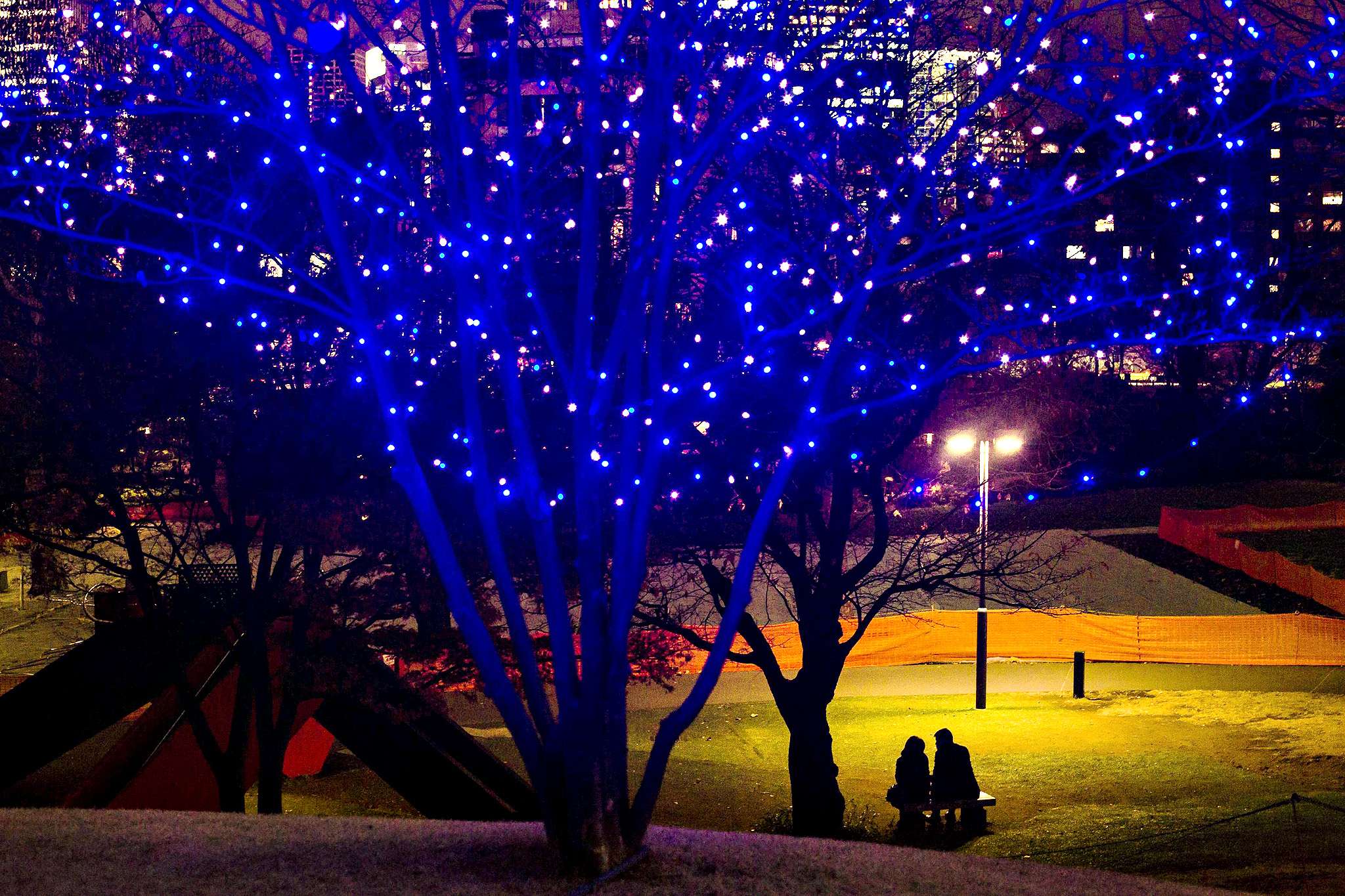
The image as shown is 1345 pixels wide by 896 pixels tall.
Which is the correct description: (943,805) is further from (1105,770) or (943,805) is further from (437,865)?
(437,865)

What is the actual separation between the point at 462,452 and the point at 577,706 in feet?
16.4

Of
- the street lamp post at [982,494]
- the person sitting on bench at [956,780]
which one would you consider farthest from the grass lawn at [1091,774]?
the street lamp post at [982,494]

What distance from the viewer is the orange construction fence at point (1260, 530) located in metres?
26.7

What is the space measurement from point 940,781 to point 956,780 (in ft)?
0.53

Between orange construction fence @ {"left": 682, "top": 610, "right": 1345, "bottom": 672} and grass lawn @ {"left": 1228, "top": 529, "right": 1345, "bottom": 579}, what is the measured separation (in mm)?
9521

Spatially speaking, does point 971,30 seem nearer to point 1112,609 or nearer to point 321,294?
point 321,294

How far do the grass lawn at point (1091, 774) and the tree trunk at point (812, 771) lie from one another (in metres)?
0.86

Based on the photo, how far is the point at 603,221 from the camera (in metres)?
10.6

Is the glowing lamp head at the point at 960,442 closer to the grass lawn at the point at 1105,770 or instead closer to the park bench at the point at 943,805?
the grass lawn at the point at 1105,770

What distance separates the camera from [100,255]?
34.6ft

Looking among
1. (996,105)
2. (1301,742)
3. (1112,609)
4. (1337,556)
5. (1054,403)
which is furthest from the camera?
(1337,556)

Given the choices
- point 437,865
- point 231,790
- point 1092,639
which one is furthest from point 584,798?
point 1092,639

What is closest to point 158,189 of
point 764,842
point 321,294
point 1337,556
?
point 321,294

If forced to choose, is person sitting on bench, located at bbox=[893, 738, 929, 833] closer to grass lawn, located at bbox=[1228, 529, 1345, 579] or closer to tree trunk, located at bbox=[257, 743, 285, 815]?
tree trunk, located at bbox=[257, 743, 285, 815]
